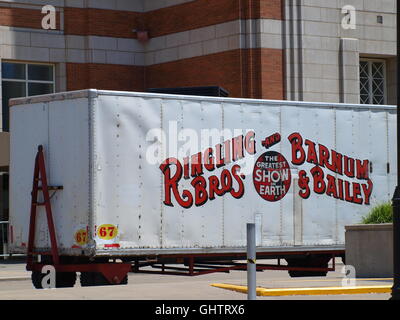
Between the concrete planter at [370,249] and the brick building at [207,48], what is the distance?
18.0m

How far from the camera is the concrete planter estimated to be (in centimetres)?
1972

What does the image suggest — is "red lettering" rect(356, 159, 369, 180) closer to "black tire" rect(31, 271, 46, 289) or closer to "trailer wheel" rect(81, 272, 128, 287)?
"trailer wheel" rect(81, 272, 128, 287)

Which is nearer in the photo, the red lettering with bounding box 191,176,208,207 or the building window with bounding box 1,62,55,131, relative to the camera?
the red lettering with bounding box 191,176,208,207

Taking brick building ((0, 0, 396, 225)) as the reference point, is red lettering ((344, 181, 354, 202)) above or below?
below

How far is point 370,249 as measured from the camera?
19.9 m

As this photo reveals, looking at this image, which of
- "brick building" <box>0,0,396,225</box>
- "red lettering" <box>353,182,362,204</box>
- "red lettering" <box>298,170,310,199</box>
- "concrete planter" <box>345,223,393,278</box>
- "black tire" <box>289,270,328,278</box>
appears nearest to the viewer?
"concrete planter" <box>345,223,393,278</box>

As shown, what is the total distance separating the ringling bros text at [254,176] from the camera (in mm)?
18609

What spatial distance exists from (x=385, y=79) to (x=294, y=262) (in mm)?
21642

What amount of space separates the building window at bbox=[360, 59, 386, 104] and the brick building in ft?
0.14

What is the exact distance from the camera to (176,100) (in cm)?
1864

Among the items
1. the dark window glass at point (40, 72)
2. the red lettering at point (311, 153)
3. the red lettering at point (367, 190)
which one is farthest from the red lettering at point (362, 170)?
the dark window glass at point (40, 72)

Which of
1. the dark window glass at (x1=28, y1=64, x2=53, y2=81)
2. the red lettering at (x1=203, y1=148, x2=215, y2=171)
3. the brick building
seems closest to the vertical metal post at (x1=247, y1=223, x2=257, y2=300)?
the red lettering at (x1=203, y1=148, x2=215, y2=171)

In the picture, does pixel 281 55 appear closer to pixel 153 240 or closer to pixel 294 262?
pixel 294 262

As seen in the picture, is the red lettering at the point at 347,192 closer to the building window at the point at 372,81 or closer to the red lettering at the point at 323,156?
the red lettering at the point at 323,156
